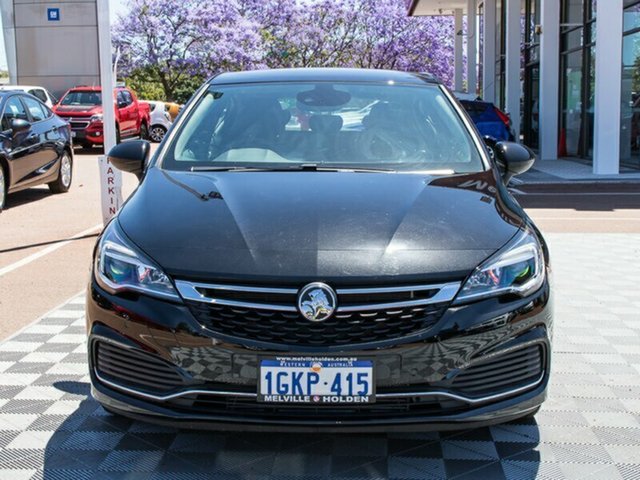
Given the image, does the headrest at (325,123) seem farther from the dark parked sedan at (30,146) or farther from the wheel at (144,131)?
the wheel at (144,131)

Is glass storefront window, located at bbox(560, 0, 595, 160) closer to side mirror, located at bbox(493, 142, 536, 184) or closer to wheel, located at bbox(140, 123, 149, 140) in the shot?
wheel, located at bbox(140, 123, 149, 140)

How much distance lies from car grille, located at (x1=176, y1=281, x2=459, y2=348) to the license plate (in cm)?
6

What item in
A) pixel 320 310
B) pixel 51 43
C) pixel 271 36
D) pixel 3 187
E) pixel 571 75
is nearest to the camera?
pixel 320 310

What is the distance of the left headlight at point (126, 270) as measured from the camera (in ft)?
9.80

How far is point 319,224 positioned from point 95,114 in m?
20.3

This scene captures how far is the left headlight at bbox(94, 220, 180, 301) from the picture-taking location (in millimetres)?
2986

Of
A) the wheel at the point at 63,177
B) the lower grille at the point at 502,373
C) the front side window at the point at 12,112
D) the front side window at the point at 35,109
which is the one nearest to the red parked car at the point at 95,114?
the wheel at the point at 63,177

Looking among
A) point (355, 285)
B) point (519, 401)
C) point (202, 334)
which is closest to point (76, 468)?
point (202, 334)

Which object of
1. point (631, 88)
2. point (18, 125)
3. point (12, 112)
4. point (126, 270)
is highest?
point (631, 88)

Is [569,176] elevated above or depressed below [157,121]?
below

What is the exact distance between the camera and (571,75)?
1859cm

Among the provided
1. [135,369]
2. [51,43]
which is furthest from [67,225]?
[51,43]

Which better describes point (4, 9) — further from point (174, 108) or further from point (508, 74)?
point (508, 74)

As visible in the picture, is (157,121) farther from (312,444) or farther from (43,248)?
(312,444)
